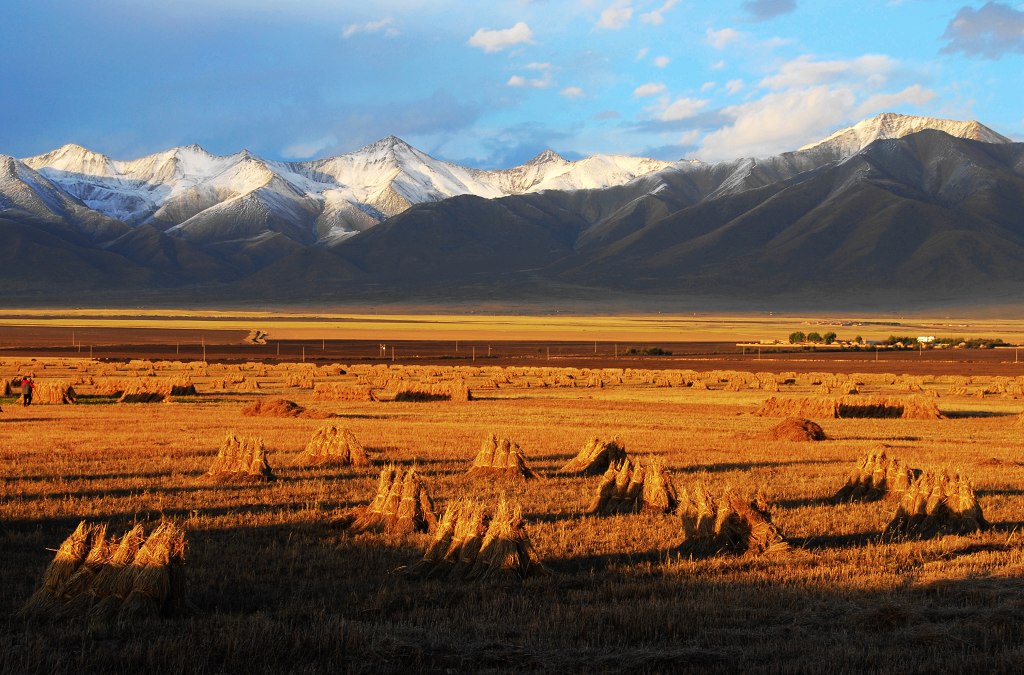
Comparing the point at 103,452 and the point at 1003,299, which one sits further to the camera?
the point at 1003,299

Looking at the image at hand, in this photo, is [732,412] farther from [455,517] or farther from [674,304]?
[674,304]

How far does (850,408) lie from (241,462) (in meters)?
21.6

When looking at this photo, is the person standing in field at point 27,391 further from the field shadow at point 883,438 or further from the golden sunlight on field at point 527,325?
the golden sunlight on field at point 527,325

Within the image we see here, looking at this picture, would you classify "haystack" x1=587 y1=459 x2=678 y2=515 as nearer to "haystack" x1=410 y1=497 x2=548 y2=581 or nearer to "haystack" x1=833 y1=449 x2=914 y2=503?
"haystack" x1=833 y1=449 x2=914 y2=503

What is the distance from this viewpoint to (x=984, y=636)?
9188 mm

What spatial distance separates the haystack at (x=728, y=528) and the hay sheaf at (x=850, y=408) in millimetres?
21463

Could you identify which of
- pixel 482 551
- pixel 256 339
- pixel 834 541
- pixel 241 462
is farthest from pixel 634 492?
pixel 256 339

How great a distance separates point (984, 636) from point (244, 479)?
37.0 ft

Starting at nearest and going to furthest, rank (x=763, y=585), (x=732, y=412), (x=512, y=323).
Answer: (x=763, y=585) < (x=732, y=412) < (x=512, y=323)

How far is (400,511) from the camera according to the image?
1361cm

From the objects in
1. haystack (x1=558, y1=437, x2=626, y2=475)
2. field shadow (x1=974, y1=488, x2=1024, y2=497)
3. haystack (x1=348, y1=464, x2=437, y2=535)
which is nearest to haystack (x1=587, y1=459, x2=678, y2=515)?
haystack (x1=348, y1=464, x2=437, y2=535)

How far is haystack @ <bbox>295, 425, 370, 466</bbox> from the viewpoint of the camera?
66.0ft

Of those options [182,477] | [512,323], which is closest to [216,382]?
[182,477]

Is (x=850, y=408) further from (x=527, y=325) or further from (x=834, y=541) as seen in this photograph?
(x=527, y=325)
